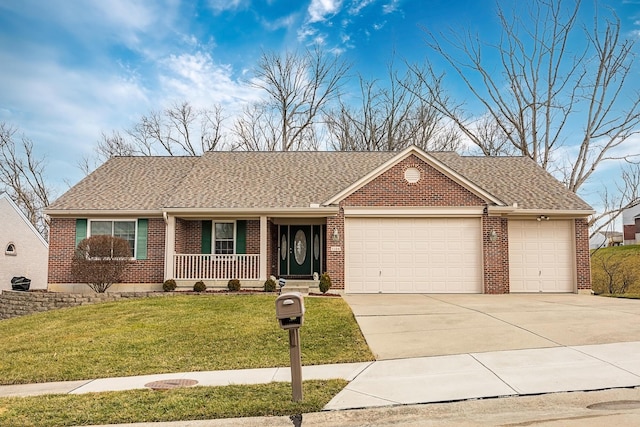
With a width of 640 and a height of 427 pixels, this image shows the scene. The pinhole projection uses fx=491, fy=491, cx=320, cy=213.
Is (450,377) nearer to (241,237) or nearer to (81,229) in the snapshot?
(241,237)

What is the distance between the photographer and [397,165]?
16188mm

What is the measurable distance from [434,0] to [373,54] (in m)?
7.93

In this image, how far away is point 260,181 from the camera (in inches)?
745

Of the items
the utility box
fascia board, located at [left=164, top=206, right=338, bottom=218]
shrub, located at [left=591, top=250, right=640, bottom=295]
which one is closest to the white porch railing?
fascia board, located at [left=164, top=206, right=338, bottom=218]

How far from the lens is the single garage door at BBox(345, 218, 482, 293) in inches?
630

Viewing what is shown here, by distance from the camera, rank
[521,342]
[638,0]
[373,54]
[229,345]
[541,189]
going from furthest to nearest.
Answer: [373,54]
[638,0]
[541,189]
[229,345]
[521,342]

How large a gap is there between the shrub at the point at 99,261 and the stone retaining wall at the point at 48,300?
82 centimetres

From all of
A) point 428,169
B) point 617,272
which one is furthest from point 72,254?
point 617,272

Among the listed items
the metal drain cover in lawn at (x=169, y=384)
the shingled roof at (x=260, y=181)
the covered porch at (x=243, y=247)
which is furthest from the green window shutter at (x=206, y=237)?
the metal drain cover in lawn at (x=169, y=384)

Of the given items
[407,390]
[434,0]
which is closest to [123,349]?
[407,390]

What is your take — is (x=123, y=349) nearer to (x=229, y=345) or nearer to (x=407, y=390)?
A: (x=229, y=345)

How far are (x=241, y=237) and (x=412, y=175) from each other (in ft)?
20.6

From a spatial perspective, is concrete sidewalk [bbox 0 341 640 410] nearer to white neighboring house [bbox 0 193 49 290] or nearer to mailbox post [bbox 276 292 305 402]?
mailbox post [bbox 276 292 305 402]

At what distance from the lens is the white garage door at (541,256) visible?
16469mm
